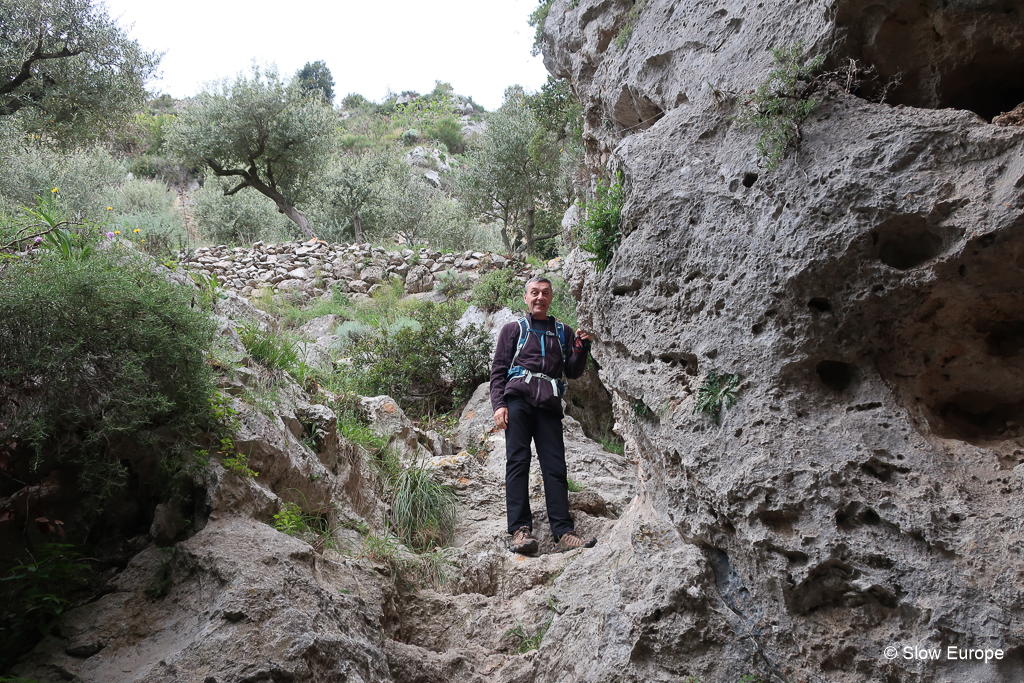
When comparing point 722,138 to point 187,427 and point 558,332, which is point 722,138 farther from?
point 187,427

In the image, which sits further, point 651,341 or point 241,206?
point 241,206

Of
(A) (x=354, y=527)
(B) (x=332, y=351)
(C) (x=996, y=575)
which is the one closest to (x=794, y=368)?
(C) (x=996, y=575)

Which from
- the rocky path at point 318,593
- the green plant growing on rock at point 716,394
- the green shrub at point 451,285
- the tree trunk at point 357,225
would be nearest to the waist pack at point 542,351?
the rocky path at point 318,593

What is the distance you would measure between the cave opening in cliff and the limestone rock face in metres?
0.01

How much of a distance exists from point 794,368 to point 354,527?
11.8 feet

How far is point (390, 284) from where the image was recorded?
48.6ft

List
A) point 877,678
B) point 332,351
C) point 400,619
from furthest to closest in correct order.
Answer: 1. point 332,351
2. point 400,619
3. point 877,678

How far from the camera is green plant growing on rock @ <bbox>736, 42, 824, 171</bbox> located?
131 inches

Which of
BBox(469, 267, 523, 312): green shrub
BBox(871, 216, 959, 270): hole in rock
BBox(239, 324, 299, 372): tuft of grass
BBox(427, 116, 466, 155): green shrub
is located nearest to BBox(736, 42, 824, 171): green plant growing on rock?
BBox(871, 216, 959, 270): hole in rock

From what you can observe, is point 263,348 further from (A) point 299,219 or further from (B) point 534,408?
(A) point 299,219

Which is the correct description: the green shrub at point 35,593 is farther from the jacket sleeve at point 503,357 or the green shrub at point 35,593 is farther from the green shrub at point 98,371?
the jacket sleeve at point 503,357

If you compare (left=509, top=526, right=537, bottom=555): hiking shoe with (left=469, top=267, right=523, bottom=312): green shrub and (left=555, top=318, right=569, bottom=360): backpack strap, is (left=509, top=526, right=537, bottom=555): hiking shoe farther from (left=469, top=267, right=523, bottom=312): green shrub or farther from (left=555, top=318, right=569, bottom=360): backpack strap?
(left=469, top=267, right=523, bottom=312): green shrub

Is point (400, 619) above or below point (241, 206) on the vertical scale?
below

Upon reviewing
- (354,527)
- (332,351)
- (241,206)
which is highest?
(241,206)
